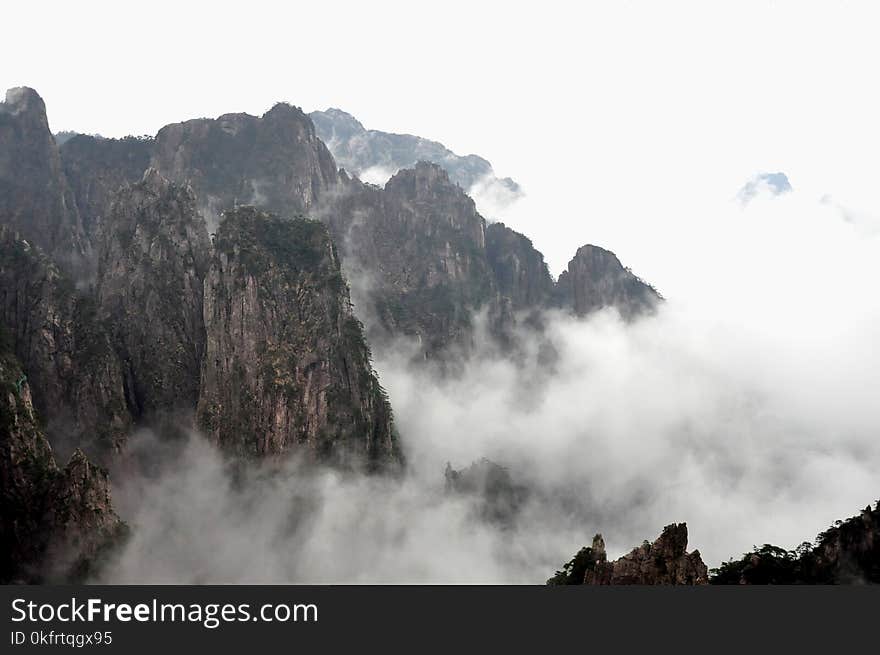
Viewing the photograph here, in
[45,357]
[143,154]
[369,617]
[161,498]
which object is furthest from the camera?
[143,154]

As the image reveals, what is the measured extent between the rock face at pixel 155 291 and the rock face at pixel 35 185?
2390cm

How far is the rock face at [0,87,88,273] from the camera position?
502ft

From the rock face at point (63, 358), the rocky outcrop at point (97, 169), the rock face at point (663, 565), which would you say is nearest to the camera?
the rock face at point (663, 565)

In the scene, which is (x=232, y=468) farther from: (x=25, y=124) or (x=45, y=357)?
(x=25, y=124)

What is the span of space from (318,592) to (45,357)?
336 ft

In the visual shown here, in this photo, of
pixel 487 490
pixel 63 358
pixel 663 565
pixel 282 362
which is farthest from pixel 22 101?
pixel 663 565

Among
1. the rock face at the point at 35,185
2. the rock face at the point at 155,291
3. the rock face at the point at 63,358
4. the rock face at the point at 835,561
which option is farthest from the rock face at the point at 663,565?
the rock face at the point at 35,185

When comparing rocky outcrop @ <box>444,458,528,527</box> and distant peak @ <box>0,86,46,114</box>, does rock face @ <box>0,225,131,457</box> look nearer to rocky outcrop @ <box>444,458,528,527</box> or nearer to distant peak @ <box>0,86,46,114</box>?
distant peak @ <box>0,86,46,114</box>

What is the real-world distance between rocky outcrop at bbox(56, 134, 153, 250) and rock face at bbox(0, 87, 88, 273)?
767cm

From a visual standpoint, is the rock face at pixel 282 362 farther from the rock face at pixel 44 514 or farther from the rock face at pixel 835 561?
the rock face at pixel 835 561

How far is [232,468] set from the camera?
12888 cm

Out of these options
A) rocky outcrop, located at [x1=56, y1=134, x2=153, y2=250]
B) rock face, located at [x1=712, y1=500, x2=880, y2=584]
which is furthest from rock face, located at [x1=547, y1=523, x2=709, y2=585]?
rocky outcrop, located at [x1=56, y1=134, x2=153, y2=250]

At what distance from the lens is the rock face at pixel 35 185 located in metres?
153

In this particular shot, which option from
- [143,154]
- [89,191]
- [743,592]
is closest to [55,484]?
[743,592]
